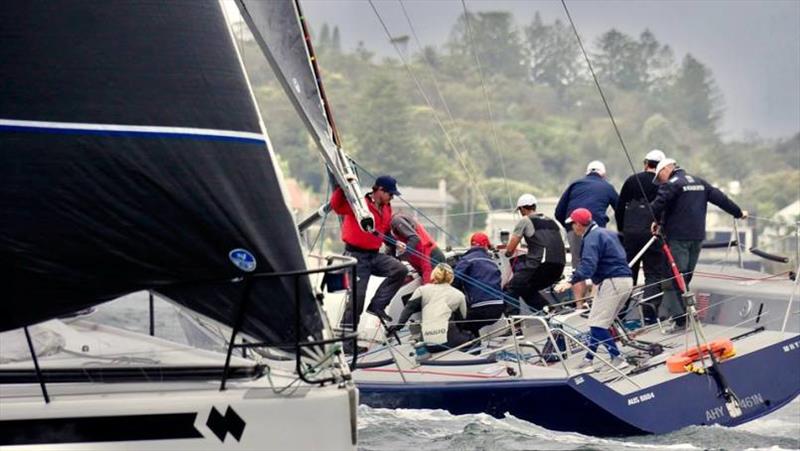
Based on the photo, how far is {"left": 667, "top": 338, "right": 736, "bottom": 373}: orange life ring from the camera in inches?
420

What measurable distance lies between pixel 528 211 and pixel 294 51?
3.35 m

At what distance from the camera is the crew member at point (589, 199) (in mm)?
12445

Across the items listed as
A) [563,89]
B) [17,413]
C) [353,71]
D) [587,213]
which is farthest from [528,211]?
[563,89]

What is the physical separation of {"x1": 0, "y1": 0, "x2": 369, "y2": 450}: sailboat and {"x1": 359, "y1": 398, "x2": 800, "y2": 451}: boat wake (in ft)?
9.56

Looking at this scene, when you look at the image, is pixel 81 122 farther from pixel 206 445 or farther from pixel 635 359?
pixel 635 359

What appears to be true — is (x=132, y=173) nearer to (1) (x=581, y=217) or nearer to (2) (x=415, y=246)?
(1) (x=581, y=217)

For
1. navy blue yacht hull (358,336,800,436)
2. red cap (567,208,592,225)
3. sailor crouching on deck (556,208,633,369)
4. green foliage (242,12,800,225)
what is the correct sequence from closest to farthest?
1. navy blue yacht hull (358,336,800,436)
2. sailor crouching on deck (556,208,633,369)
3. red cap (567,208,592,225)
4. green foliage (242,12,800,225)

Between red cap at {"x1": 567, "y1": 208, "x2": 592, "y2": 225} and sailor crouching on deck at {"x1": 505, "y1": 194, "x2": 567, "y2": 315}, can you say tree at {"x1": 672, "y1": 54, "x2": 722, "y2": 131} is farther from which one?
red cap at {"x1": 567, "y1": 208, "x2": 592, "y2": 225}

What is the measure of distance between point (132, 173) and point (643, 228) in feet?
19.4

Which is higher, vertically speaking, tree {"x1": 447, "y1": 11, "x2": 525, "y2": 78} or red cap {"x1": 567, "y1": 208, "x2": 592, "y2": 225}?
tree {"x1": 447, "y1": 11, "x2": 525, "y2": 78}

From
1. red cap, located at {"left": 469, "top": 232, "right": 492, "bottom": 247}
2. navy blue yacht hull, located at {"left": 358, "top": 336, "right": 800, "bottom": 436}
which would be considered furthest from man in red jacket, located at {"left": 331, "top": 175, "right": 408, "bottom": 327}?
navy blue yacht hull, located at {"left": 358, "top": 336, "right": 800, "bottom": 436}

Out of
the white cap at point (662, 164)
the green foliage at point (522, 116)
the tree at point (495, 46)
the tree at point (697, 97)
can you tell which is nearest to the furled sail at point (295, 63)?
the white cap at point (662, 164)

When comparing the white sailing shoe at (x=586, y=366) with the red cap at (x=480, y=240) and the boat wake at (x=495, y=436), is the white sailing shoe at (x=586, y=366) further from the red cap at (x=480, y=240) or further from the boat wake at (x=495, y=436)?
the red cap at (x=480, y=240)

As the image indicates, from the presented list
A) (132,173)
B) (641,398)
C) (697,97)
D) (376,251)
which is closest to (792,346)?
(641,398)
